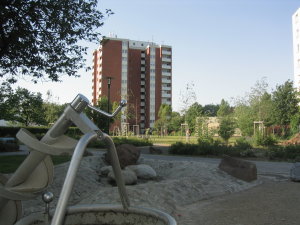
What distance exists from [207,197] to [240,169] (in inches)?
96.1

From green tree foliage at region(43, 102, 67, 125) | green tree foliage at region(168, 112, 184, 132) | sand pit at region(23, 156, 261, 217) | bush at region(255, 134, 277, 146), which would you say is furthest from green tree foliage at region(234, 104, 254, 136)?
sand pit at region(23, 156, 261, 217)

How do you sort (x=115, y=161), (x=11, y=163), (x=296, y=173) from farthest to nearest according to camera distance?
(x=11, y=163)
(x=296, y=173)
(x=115, y=161)

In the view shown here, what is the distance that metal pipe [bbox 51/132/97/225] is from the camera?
133 cm

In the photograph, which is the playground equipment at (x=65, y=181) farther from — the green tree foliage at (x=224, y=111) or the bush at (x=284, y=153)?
the green tree foliage at (x=224, y=111)

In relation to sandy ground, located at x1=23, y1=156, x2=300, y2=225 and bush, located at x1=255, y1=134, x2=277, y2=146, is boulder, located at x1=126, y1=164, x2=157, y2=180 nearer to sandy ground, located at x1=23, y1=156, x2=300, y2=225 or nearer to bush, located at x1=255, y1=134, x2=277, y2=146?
sandy ground, located at x1=23, y1=156, x2=300, y2=225

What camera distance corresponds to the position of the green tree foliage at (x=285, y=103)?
40219mm

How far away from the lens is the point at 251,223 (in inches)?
188

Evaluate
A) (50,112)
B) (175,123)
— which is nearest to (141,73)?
(175,123)

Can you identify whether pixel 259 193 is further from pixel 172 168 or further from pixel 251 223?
pixel 172 168

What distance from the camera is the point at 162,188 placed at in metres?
6.45

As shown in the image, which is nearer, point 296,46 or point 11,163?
point 11,163

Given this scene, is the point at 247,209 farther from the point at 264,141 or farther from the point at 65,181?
the point at 264,141

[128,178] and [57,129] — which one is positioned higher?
[57,129]

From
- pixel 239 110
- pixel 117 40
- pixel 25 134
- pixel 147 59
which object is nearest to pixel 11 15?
pixel 25 134
